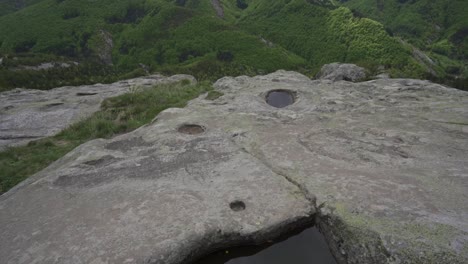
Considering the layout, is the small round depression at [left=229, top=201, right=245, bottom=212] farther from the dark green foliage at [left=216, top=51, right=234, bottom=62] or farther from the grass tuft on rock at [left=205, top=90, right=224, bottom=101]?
the dark green foliage at [left=216, top=51, right=234, bottom=62]

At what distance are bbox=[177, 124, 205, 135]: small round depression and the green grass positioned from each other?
153 inches

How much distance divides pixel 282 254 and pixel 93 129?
467 inches

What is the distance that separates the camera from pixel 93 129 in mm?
14648

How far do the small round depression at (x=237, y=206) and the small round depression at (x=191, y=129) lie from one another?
5.09 metres

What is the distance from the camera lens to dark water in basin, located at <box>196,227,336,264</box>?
20.0 feet

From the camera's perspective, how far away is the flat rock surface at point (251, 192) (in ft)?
18.4

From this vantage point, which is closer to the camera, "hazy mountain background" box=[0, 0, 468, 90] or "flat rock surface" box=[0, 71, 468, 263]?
"flat rock surface" box=[0, 71, 468, 263]

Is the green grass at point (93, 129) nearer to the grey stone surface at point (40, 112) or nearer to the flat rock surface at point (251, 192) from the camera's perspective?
the grey stone surface at point (40, 112)

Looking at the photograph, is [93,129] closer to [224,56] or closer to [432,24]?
[224,56]

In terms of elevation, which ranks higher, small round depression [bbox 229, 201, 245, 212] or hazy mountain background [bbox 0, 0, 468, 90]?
small round depression [bbox 229, 201, 245, 212]

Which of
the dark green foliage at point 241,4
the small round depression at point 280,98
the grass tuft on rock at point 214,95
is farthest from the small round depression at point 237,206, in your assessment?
the dark green foliage at point 241,4

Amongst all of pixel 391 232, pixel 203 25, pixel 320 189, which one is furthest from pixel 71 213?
pixel 203 25

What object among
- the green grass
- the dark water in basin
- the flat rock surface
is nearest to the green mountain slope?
the green grass

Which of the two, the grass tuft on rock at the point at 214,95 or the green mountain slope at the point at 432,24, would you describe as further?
the green mountain slope at the point at 432,24
